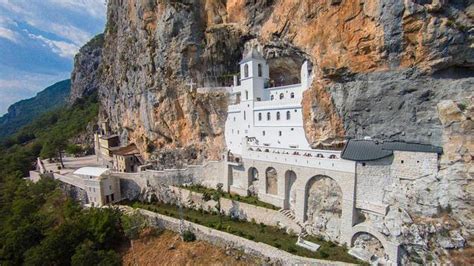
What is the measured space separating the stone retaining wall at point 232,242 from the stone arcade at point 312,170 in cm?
416

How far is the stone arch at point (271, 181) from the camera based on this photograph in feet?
90.8

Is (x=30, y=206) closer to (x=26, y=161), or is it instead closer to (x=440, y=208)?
(x=26, y=161)

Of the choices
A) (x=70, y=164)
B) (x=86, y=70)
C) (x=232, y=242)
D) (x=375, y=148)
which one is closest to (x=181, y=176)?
(x=232, y=242)

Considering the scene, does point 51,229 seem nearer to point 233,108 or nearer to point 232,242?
point 232,242

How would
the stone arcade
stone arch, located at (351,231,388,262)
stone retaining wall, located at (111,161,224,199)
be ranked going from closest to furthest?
stone arch, located at (351,231,388,262), the stone arcade, stone retaining wall, located at (111,161,224,199)

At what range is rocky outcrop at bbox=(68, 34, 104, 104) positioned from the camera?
10306 cm

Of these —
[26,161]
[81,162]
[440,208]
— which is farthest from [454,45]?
[26,161]

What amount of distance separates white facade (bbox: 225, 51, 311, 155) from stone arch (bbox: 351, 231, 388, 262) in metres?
9.83

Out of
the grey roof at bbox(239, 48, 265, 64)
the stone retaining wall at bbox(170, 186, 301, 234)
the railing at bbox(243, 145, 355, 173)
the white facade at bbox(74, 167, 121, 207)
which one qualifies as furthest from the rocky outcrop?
the railing at bbox(243, 145, 355, 173)

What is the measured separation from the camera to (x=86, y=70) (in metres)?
105

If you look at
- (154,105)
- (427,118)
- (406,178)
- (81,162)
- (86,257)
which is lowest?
(86,257)

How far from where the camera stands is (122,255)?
94.5 ft

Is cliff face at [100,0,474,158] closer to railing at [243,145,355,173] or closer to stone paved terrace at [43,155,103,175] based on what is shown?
railing at [243,145,355,173]

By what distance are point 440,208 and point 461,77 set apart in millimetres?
10029
